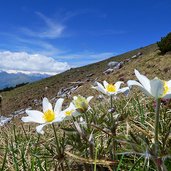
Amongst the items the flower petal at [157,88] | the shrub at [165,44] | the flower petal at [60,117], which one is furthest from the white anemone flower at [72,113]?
the shrub at [165,44]

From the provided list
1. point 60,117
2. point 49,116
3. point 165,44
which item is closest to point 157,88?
point 60,117

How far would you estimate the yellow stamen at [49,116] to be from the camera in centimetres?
276

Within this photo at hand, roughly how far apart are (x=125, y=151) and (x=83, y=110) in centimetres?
61

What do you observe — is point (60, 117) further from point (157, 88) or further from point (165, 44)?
point (165, 44)

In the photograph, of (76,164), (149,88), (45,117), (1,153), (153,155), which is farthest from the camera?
(1,153)

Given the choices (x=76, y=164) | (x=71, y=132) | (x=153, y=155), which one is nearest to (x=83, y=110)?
(x=71, y=132)

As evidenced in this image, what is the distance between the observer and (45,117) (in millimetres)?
2812

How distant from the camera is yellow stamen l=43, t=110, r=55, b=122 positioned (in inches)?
108

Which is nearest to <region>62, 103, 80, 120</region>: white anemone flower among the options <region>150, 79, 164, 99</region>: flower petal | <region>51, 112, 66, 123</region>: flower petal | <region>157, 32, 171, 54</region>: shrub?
<region>51, 112, 66, 123</region>: flower petal

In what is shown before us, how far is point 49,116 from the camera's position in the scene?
9.09 feet

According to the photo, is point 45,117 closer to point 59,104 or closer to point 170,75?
point 59,104

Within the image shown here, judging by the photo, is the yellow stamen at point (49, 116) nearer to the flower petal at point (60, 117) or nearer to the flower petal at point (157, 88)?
the flower petal at point (60, 117)

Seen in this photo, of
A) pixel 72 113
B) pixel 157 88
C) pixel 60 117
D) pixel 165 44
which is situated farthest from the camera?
pixel 165 44

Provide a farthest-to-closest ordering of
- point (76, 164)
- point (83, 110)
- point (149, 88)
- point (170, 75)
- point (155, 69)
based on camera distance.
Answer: point (155, 69) < point (170, 75) < point (76, 164) < point (83, 110) < point (149, 88)
